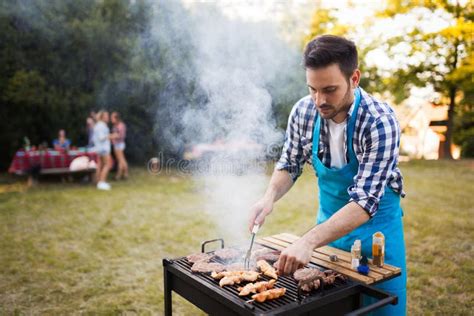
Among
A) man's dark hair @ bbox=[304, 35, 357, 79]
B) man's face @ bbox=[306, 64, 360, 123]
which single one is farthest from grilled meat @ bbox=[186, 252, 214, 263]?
man's dark hair @ bbox=[304, 35, 357, 79]

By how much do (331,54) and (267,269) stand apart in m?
1.23

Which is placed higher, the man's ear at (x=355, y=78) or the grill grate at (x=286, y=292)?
the man's ear at (x=355, y=78)

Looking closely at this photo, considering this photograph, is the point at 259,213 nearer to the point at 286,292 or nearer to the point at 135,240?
the point at 286,292

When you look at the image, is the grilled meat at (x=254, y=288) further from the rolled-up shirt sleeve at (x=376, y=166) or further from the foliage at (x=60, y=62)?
the foliage at (x=60, y=62)

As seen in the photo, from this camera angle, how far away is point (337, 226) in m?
1.92

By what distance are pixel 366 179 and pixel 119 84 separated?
11.3 m

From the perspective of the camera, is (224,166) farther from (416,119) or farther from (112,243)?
(416,119)

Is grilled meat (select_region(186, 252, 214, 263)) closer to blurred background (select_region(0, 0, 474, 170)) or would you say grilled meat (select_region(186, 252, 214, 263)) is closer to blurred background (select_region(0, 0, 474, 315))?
blurred background (select_region(0, 0, 474, 315))

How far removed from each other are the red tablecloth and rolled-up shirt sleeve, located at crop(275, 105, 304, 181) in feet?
27.4

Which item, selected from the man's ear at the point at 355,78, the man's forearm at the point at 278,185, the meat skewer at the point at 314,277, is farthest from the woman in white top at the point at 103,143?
the man's ear at the point at 355,78

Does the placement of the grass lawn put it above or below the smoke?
below

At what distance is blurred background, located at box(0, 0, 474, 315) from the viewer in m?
4.36

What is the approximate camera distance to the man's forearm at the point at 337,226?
1.90m

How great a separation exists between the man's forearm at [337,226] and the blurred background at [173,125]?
1495 mm
